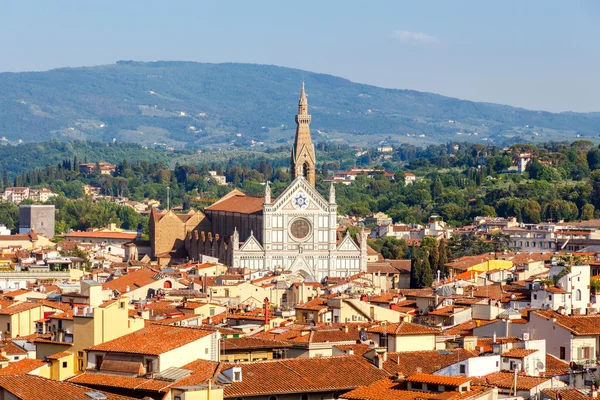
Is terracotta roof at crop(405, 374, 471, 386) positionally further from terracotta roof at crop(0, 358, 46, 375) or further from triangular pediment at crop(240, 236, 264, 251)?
triangular pediment at crop(240, 236, 264, 251)

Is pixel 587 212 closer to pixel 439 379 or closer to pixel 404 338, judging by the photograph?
pixel 404 338

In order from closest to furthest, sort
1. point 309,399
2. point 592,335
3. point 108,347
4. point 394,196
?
point 309,399, point 108,347, point 592,335, point 394,196

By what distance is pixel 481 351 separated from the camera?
2922 centimetres

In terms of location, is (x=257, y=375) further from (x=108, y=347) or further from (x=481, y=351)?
(x=481, y=351)

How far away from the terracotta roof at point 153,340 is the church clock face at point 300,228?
195 ft

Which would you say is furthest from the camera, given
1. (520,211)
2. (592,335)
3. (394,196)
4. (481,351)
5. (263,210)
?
(394,196)

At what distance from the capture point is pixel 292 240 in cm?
8694

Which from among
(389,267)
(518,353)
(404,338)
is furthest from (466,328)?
(389,267)

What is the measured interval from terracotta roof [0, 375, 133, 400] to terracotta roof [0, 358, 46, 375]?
8.23 ft

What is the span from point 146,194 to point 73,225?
64.3 meters

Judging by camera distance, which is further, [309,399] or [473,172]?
[473,172]

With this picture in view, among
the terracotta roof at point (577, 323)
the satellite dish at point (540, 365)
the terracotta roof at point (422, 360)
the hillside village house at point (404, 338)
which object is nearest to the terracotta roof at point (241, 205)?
the terracotta roof at point (577, 323)

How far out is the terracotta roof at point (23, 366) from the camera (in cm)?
2648

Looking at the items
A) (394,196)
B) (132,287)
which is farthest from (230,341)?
(394,196)
